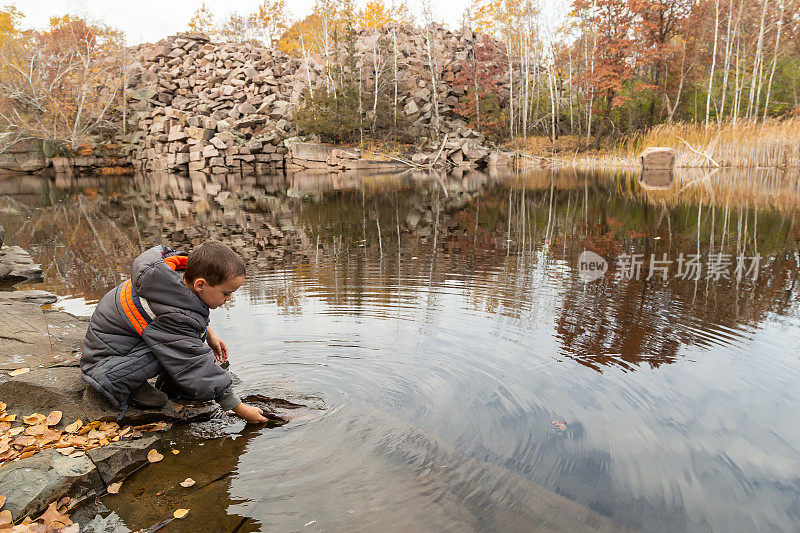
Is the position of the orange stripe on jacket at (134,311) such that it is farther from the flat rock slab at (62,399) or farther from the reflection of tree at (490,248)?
the reflection of tree at (490,248)

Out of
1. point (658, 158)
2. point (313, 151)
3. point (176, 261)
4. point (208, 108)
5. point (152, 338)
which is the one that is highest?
point (208, 108)

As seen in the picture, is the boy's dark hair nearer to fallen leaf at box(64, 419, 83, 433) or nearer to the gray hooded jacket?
the gray hooded jacket

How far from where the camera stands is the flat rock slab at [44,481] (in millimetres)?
2498

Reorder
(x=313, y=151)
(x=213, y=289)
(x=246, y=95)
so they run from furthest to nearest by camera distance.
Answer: (x=246, y=95)
(x=313, y=151)
(x=213, y=289)

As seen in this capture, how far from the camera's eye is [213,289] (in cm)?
325

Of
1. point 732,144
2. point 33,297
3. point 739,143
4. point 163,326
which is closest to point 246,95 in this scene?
point 732,144

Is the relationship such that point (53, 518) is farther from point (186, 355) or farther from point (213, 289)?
point (213, 289)

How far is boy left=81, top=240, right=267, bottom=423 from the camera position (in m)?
3.16

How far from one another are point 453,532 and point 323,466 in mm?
905

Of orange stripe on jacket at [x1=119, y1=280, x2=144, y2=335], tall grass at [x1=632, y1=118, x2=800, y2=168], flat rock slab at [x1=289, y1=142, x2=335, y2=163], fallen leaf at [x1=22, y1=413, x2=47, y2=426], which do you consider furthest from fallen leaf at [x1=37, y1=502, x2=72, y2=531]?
flat rock slab at [x1=289, y1=142, x2=335, y2=163]

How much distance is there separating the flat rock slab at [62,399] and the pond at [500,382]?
362 millimetres

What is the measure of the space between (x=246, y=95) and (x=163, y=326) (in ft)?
132

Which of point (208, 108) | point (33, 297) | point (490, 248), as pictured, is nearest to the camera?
point (33, 297)

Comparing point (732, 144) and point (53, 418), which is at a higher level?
point (732, 144)
